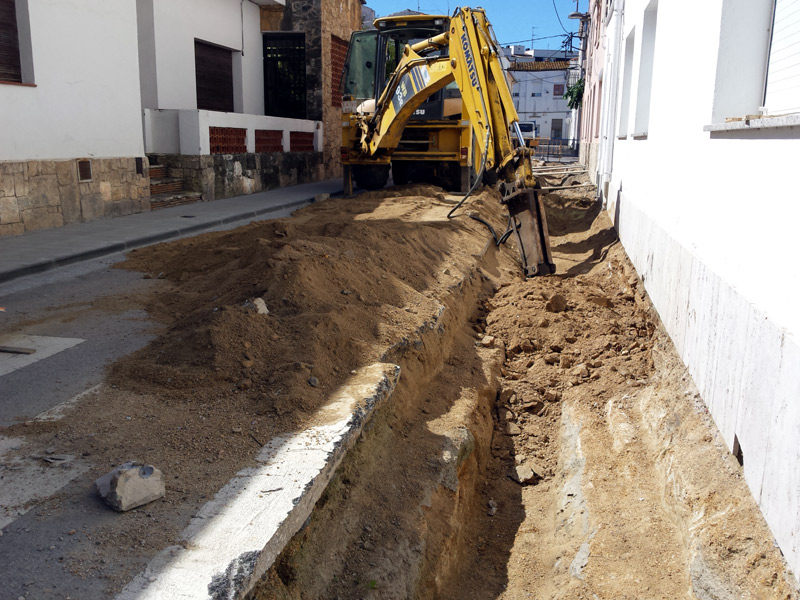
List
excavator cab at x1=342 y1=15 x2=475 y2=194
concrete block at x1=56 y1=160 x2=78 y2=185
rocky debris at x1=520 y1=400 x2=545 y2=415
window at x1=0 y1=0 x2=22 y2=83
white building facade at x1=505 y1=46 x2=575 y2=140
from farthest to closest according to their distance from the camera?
white building facade at x1=505 y1=46 x2=575 y2=140 < excavator cab at x1=342 y1=15 x2=475 y2=194 < concrete block at x1=56 y1=160 x2=78 y2=185 < window at x1=0 y1=0 x2=22 y2=83 < rocky debris at x1=520 y1=400 x2=545 y2=415

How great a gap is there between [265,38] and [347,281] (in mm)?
14671

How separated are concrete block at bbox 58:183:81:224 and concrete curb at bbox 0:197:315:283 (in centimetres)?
151

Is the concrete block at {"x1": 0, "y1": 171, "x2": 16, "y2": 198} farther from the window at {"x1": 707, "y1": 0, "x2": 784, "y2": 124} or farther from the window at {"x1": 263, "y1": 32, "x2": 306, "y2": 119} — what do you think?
the window at {"x1": 263, "y1": 32, "x2": 306, "y2": 119}

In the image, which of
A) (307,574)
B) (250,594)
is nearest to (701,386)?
(307,574)

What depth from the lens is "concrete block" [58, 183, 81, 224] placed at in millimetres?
9422

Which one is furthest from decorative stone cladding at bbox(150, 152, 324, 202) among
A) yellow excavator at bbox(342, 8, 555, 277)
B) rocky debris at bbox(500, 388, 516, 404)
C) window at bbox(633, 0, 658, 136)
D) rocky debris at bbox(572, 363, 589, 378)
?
rocky debris at bbox(572, 363, 589, 378)

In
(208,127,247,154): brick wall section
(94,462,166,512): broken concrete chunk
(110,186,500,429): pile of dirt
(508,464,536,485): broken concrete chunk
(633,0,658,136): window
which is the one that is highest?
(633,0,658,136): window

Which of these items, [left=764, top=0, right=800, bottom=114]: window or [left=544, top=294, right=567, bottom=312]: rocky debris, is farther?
[left=544, top=294, right=567, bottom=312]: rocky debris

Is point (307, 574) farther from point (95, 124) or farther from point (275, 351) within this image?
point (95, 124)

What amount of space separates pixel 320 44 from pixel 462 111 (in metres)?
7.09

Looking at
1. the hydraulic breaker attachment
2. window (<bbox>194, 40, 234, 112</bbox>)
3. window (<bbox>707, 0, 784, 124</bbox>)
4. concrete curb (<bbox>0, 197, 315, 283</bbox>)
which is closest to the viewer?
window (<bbox>707, 0, 784, 124</bbox>)

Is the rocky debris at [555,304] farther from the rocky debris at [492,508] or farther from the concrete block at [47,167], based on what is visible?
the concrete block at [47,167]

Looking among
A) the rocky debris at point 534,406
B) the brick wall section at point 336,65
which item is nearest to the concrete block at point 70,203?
the rocky debris at point 534,406

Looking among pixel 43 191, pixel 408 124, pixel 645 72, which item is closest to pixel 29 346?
pixel 43 191
